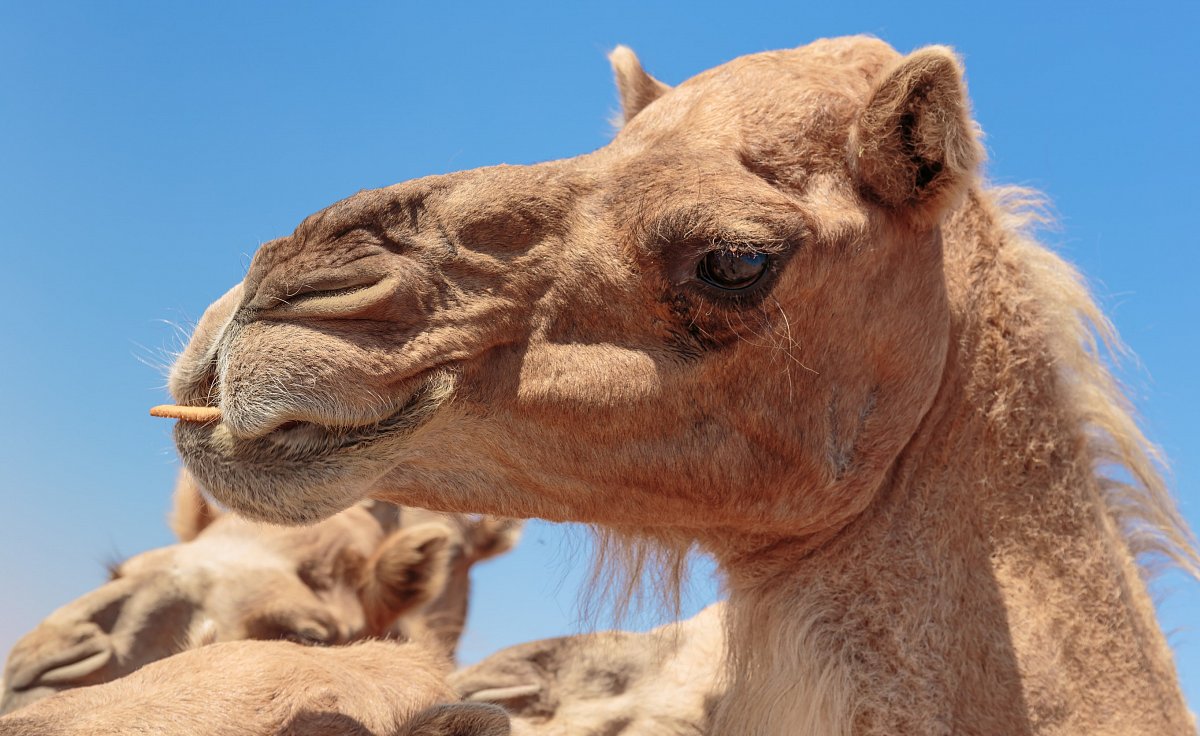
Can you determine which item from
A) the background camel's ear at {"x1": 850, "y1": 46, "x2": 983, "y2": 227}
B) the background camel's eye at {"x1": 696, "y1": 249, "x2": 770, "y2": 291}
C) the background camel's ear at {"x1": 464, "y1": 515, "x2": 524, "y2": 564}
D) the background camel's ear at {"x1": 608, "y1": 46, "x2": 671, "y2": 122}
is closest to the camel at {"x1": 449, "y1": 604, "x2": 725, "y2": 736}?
the background camel's eye at {"x1": 696, "y1": 249, "x2": 770, "y2": 291}

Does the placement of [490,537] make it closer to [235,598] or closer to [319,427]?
[235,598]

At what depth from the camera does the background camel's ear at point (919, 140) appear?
3.38 meters

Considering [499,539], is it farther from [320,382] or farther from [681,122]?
[320,382]

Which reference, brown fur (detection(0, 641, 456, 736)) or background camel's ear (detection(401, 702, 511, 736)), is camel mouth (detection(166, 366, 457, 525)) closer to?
brown fur (detection(0, 641, 456, 736))

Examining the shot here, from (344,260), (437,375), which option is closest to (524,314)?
(437,375)

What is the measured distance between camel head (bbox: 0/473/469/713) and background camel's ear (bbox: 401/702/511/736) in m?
2.30

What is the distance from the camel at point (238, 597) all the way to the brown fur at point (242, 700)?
1898 millimetres

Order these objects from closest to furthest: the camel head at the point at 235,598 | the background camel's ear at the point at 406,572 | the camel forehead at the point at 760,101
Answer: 1. the camel forehead at the point at 760,101
2. the camel head at the point at 235,598
3. the background camel's ear at the point at 406,572

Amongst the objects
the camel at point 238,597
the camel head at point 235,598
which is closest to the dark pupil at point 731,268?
the camel at point 238,597

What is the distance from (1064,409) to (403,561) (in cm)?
332

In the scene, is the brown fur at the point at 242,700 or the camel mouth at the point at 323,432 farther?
the camel mouth at the point at 323,432

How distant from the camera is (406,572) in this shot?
6.02m

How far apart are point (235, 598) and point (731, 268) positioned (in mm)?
3448

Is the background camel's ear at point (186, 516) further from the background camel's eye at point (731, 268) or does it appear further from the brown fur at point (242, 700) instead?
the background camel's eye at point (731, 268)
